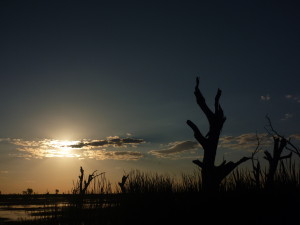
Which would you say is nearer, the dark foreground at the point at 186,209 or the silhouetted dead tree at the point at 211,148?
the dark foreground at the point at 186,209

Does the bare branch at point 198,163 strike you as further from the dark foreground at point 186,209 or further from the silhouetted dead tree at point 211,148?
the dark foreground at point 186,209

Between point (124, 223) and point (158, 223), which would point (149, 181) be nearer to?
Result: point (124, 223)

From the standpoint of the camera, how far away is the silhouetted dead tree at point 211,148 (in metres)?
11.9

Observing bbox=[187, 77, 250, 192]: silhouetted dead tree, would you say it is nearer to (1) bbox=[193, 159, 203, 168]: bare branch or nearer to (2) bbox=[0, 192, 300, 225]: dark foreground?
(1) bbox=[193, 159, 203, 168]: bare branch

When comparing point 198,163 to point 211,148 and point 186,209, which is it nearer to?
point 211,148

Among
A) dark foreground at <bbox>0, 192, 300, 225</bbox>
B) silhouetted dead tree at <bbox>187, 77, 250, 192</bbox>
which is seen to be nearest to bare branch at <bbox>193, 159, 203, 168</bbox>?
silhouetted dead tree at <bbox>187, 77, 250, 192</bbox>

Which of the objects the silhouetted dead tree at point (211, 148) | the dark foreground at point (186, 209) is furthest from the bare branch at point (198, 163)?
the dark foreground at point (186, 209)

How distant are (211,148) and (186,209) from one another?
264cm

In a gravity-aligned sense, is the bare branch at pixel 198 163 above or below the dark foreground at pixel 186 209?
above

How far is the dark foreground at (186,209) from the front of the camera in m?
9.21

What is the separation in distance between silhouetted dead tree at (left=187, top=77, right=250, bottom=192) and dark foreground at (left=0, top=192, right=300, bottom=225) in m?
0.76

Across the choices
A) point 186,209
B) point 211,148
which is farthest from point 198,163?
point 186,209

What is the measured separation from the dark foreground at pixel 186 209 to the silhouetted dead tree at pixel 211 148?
76 centimetres

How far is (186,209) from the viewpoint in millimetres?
11000
